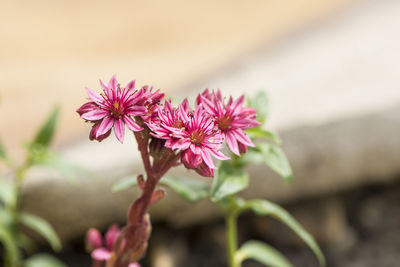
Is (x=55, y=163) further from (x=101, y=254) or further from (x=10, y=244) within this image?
(x=101, y=254)

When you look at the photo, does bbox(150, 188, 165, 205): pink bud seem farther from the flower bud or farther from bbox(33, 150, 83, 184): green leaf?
bbox(33, 150, 83, 184): green leaf

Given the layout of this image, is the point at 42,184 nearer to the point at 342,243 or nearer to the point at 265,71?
the point at 342,243

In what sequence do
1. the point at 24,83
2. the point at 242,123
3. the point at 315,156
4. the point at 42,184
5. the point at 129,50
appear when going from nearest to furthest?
the point at 242,123
the point at 42,184
the point at 315,156
the point at 24,83
the point at 129,50

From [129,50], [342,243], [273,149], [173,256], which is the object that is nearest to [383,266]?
[342,243]

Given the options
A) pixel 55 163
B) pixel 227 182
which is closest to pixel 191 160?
pixel 227 182

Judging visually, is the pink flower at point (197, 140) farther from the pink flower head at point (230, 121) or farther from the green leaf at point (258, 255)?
the green leaf at point (258, 255)

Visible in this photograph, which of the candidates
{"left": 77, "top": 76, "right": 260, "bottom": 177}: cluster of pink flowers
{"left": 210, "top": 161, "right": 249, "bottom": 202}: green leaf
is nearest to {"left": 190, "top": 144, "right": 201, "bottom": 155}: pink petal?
{"left": 77, "top": 76, "right": 260, "bottom": 177}: cluster of pink flowers
